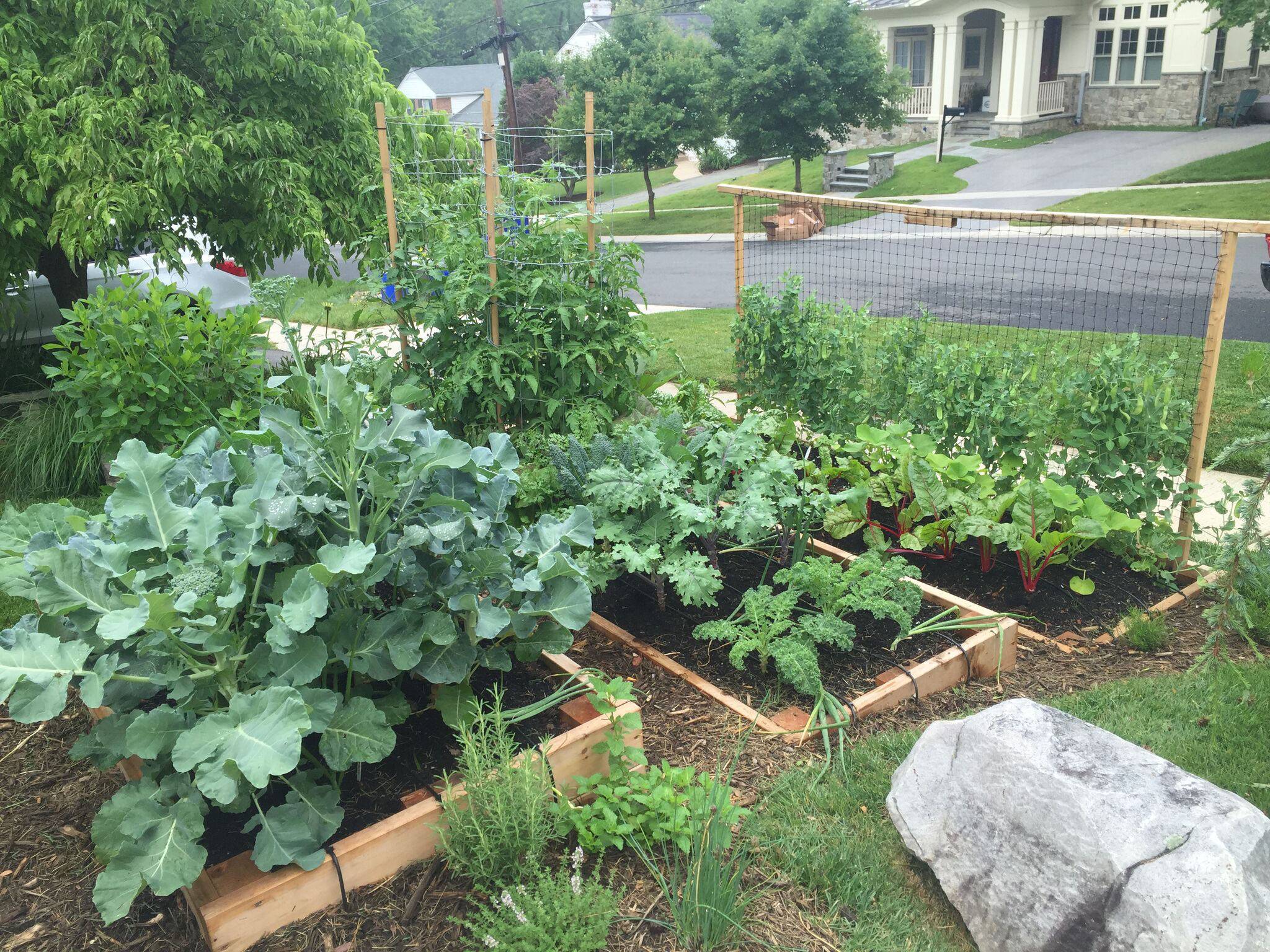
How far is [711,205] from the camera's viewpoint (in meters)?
25.2

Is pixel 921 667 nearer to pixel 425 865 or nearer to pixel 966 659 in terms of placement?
pixel 966 659

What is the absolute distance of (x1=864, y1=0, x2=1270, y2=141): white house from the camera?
2634 centimetres

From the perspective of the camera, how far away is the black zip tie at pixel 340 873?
255cm

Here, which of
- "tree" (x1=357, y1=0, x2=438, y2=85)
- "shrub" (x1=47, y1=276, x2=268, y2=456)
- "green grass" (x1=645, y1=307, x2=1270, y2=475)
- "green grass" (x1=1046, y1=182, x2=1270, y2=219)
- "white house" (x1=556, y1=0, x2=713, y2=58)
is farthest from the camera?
"tree" (x1=357, y1=0, x2=438, y2=85)

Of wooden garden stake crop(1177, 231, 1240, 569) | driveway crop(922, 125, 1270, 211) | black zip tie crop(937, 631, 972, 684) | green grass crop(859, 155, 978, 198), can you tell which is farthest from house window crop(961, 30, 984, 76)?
black zip tie crop(937, 631, 972, 684)

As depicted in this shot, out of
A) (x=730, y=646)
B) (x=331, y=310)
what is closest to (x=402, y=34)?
(x=331, y=310)

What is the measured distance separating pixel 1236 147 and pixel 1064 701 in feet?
77.7

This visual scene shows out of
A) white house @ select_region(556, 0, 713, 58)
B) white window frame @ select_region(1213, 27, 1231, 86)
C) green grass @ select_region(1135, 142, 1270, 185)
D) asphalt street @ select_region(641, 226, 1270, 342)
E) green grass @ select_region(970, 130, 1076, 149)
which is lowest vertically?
asphalt street @ select_region(641, 226, 1270, 342)

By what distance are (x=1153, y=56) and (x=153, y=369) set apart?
29.8 metres

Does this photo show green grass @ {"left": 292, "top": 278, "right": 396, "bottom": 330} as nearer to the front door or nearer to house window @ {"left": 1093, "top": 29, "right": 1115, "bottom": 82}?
house window @ {"left": 1093, "top": 29, "right": 1115, "bottom": 82}

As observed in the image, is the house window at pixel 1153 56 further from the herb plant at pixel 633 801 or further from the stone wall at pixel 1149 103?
the herb plant at pixel 633 801

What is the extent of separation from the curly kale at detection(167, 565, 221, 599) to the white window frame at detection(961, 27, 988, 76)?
33.4m

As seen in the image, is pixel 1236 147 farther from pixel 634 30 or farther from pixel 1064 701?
pixel 1064 701

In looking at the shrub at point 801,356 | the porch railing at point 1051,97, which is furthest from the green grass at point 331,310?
the porch railing at point 1051,97
